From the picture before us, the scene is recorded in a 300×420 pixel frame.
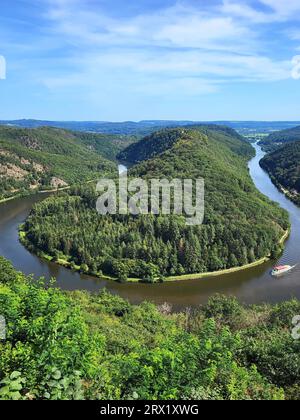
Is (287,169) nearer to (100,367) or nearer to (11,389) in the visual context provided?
(100,367)

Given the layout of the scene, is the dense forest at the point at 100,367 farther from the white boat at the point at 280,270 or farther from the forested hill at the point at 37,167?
the forested hill at the point at 37,167

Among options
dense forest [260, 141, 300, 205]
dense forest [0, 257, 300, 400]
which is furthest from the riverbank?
dense forest [260, 141, 300, 205]

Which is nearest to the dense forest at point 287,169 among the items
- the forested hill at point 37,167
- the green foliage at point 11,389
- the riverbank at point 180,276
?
the riverbank at point 180,276

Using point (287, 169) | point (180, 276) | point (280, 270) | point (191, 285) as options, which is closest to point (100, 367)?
point (191, 285)

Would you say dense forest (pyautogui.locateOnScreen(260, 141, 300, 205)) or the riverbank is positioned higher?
dense forest (pyautogui.locateOnScreen(260, 141, 300, 205))

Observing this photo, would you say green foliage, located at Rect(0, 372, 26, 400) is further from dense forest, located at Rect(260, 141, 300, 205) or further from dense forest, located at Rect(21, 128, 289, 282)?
dense forest, located at Rect(260, 141, 300, 205)

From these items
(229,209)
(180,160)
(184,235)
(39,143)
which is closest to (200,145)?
(180,160)
